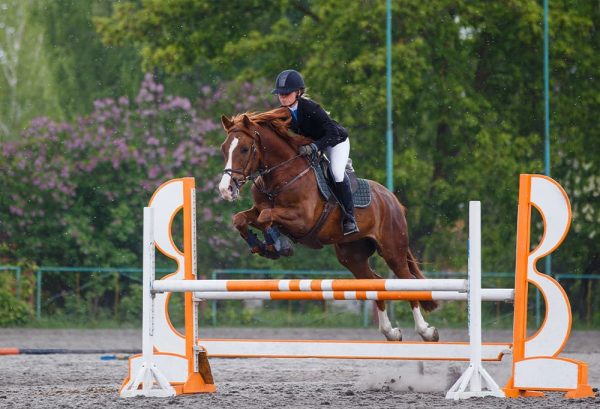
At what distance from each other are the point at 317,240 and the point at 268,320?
33.4ft

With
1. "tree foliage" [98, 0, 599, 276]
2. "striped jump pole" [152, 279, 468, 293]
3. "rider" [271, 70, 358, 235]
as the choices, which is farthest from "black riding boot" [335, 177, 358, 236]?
"tree foliage" [98, 0, 599, 276]

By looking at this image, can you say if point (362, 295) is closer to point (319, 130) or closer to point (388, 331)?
point (388, 331)

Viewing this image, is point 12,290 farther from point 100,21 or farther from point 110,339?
point 100,21

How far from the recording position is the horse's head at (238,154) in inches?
279

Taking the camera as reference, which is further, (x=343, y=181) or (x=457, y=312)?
(x=457, y=312)

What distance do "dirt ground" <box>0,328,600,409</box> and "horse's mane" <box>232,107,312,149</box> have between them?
5.46ft

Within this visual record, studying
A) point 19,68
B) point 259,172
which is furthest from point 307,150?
point 19,68

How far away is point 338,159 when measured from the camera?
26.0 ft

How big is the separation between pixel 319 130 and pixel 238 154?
0.77 metres

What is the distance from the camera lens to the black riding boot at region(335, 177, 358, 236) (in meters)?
7.86

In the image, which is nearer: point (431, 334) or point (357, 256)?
point (431, 334)

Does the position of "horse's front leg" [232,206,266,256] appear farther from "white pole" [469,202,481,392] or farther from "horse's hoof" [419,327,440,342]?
"white pole" [469,202,481,392]

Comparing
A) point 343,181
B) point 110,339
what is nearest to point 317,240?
point 343,181

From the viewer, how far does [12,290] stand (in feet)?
57.1
